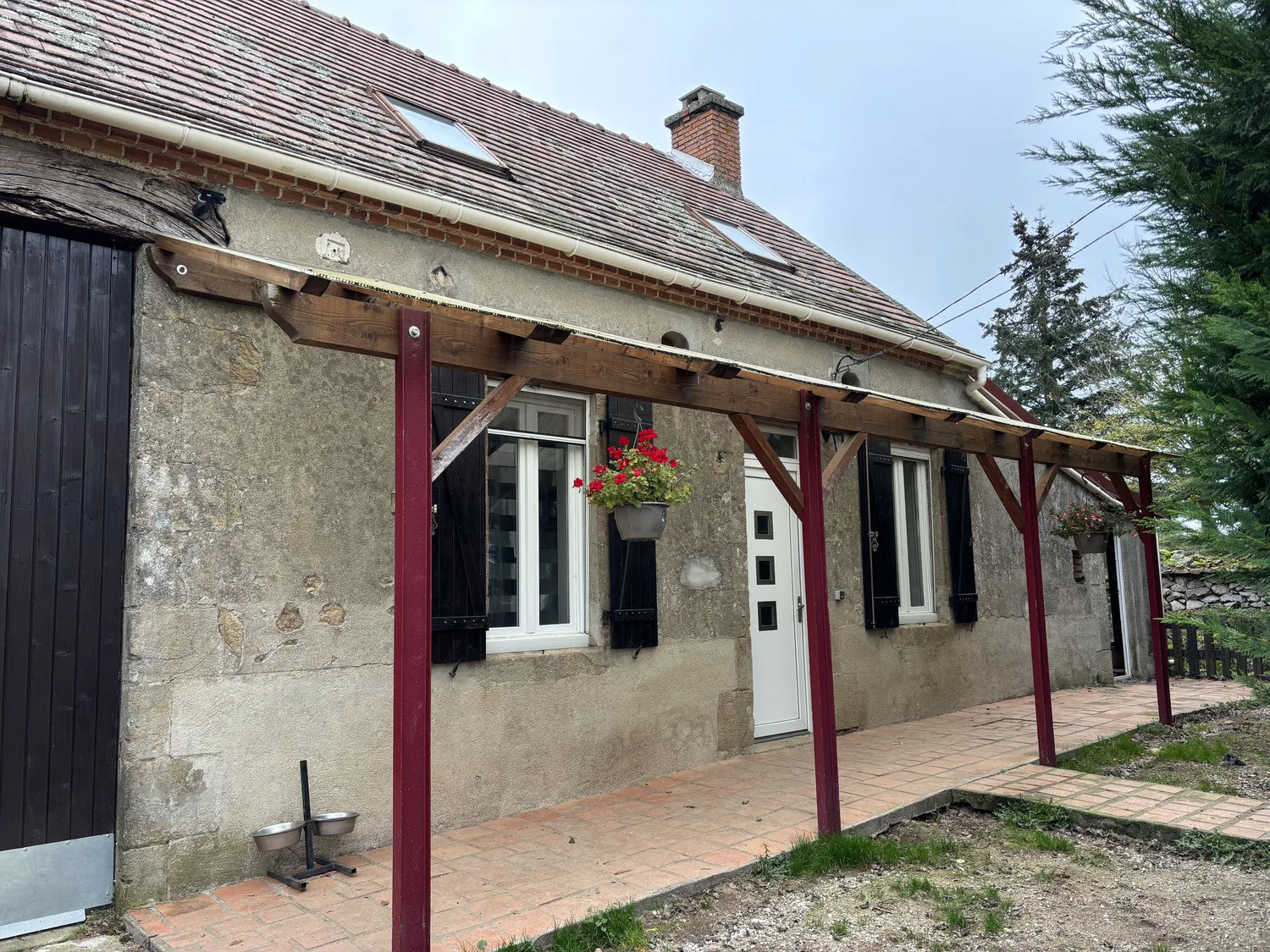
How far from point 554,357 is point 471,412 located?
434mm

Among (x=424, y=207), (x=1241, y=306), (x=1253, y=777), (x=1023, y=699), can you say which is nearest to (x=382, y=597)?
(x=424, y=207)

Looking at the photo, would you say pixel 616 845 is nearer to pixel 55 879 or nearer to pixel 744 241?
pixel 55 879

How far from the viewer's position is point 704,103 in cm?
1044

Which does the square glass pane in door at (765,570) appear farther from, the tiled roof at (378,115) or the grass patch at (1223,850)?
the grass patch at (1223,850)

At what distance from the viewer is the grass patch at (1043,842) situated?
4586 mm

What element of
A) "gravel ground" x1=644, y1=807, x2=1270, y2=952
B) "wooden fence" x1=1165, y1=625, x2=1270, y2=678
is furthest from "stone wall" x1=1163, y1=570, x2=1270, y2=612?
"gravel ground" x1=644, y1=807, x2=1270, y2=952

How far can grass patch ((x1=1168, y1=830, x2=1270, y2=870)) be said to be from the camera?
4266 mm

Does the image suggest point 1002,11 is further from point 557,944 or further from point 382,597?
point 557,944

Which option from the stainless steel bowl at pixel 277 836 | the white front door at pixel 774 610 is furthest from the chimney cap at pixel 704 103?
the stainless steel bowl at pixel 277 836

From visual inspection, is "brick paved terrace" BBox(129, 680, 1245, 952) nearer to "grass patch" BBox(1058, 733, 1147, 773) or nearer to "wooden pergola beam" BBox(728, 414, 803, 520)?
"grass patch" BBox(1058, 733, 1147, 773)

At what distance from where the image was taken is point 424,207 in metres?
5.07

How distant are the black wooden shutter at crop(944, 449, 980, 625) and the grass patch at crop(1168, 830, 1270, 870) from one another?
4.15m

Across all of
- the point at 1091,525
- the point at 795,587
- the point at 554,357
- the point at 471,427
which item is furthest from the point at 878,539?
the point at 471,427

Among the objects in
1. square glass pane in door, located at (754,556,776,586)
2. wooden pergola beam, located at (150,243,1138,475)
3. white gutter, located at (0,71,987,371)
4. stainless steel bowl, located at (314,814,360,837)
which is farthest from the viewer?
square glass pane in door, located at (754,556,776,586)
